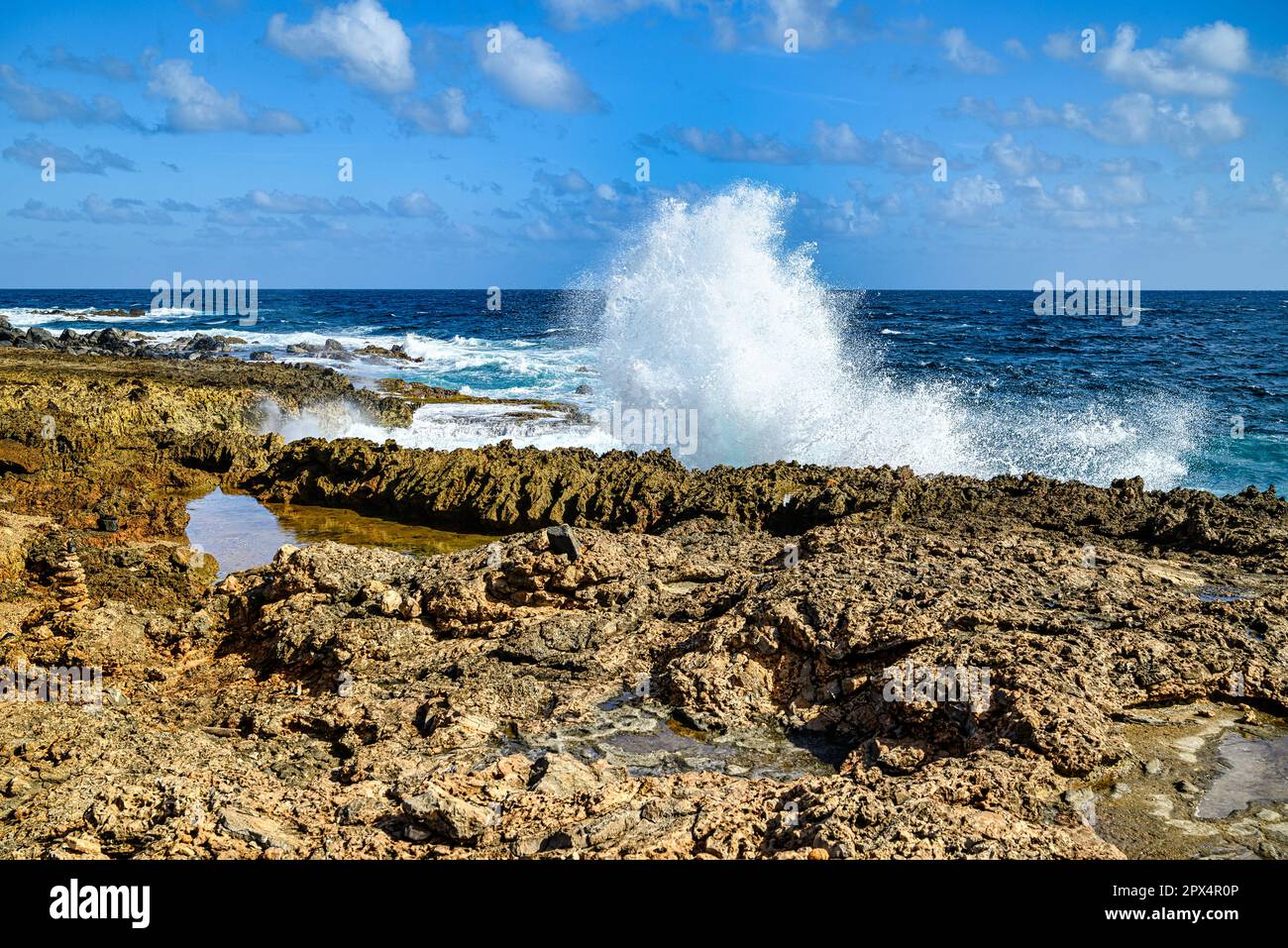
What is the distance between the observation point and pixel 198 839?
3277 mm

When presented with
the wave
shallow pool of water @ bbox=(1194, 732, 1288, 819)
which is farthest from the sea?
shallow pool of water @ bbox=(1194, 732, 1288, 819)

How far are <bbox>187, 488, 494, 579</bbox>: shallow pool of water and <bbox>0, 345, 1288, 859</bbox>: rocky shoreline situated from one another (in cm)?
84

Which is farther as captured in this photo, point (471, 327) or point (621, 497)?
point (471, 327)

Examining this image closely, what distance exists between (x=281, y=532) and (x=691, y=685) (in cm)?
630

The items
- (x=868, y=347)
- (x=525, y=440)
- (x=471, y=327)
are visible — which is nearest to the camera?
(x=525, y=440)

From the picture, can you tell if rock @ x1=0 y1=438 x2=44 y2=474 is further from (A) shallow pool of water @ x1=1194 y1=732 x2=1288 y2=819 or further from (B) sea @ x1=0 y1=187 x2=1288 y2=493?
(A) shallow pool of water @ x1=1194 y1=732 x2=1288 y2=819

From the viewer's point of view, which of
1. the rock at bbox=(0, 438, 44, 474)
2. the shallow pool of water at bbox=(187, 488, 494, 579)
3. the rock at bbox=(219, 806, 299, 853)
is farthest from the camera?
the rock at bbox=(0, 438, 44, 474)

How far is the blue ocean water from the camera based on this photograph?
13.8 metres

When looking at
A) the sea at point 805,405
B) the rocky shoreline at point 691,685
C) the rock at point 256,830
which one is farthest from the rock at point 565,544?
the sea at point 805,405

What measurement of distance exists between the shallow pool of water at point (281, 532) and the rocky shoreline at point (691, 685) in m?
0.84

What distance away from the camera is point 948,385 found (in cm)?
2605

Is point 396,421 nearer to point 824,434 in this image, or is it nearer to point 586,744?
point 824,434
